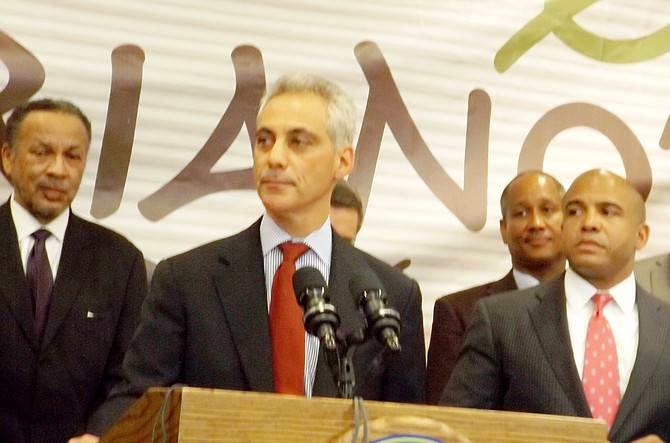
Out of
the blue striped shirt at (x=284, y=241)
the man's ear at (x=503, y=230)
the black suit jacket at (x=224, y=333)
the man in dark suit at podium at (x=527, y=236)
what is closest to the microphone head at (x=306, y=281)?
the black suit jacket at (x=224, y=333)

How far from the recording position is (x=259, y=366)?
232 centimetres

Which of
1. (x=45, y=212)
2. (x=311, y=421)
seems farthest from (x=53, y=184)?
(x=311, y=421)

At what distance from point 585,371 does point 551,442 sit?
3.62ft

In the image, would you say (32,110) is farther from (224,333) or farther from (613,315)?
(613,315)

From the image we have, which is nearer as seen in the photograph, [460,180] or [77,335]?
[77,335]

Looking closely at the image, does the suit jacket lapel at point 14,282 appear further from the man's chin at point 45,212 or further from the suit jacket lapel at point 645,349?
the suit jacket lapel at point 645,349

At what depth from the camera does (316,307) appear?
1.72m

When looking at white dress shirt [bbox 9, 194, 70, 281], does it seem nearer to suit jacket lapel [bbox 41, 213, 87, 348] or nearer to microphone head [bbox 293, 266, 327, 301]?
suit jacket lapel [bbox 41, 213, 87, 348]

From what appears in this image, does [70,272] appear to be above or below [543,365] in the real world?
above

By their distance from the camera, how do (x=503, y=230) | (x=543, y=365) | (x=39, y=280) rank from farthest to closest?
(x=503, y=230) → (x=39, y=280) → (x=543, y=365)

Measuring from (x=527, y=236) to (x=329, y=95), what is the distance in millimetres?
1068

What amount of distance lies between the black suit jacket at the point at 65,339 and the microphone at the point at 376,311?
126cm

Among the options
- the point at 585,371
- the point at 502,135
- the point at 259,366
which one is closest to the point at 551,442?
the point at 259,366

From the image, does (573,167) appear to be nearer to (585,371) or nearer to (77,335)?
(585,371)
